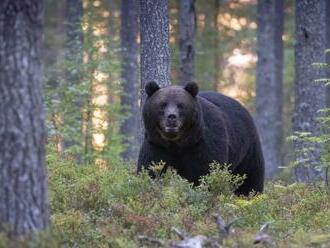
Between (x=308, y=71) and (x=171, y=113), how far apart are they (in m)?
6.60

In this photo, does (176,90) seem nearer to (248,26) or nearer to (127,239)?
(127,239)

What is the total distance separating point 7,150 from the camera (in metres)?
5.90

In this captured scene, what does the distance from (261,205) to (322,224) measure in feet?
2.96

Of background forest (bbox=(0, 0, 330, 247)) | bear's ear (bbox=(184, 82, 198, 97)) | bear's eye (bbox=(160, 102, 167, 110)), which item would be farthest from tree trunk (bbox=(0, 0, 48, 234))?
bear's ear (bbox=(184, 82, 198, 97))

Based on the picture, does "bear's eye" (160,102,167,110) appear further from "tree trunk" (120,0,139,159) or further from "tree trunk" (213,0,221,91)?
"tree trunk" (213,0,221,91)

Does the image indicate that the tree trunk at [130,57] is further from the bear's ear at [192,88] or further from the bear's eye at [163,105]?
the bear's eye at [163,105]

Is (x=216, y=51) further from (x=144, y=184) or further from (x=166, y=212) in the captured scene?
(x=166, y=212)

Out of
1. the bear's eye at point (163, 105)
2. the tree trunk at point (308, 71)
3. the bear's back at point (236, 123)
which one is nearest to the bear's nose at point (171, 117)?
the bear's eye at point (163, 105)

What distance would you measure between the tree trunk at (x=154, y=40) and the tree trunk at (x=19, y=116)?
536cm

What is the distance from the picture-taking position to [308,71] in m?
15.1

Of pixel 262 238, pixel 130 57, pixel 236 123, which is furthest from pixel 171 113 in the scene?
pixel 130 57

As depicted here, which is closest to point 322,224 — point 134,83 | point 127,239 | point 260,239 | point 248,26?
point 260,239

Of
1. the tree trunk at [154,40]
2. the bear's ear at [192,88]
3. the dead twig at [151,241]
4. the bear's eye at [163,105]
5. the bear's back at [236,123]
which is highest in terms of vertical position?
the tree trunk at [154,40]

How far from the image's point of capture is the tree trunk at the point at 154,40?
11188mm
